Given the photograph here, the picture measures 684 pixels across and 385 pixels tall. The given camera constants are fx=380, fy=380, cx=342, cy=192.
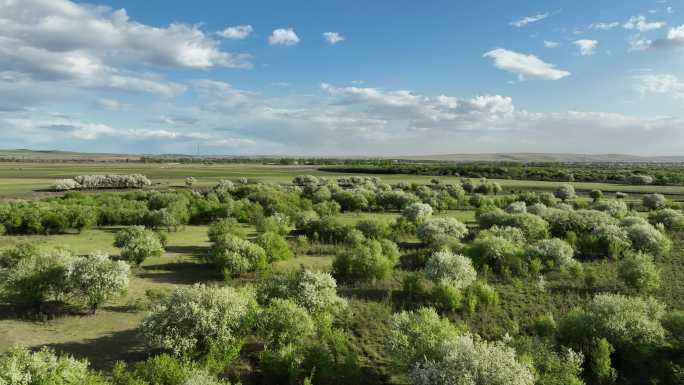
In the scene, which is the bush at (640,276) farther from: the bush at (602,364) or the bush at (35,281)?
the bush at (35,281)

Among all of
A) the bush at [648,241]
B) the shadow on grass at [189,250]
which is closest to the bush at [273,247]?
the shadow on grass at [189,250]

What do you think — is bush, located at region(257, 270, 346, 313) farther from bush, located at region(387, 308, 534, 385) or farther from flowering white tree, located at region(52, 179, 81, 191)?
flowering white tree, located at region(52, 179, 81, 191)

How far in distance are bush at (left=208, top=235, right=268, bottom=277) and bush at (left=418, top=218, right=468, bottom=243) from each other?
13.4 meters

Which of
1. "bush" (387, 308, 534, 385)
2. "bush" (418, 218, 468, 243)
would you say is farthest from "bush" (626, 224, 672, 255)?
"bush" (387, 308, 534, 385)

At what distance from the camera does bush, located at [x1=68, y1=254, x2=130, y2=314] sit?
667 inches

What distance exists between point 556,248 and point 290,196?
34754 millimetres

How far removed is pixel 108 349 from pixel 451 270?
16.1 metres

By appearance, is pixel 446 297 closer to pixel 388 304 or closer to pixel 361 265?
pixel 388 304

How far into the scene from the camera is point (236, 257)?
2269 centimetres

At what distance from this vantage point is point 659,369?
44.2ft

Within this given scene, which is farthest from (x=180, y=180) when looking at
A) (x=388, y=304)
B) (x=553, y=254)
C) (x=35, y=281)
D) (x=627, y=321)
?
(x=627, y=321)

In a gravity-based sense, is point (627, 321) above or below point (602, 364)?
above

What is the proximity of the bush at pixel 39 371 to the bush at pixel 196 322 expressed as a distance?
9.85 ft

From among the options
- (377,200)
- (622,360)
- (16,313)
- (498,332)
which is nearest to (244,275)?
(16,313)
